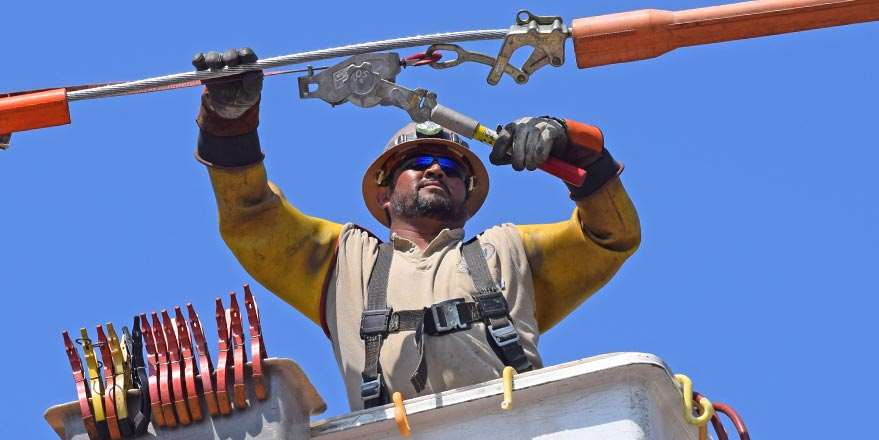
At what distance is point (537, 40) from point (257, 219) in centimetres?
260

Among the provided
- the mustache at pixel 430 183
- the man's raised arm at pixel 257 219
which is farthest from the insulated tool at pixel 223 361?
the mustache at pixel 430 183

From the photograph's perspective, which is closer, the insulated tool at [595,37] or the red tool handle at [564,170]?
the insulated tool at [595,37]

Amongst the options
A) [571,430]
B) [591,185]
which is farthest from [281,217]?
[571,430]

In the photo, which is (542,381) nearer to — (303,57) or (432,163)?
(303,57)

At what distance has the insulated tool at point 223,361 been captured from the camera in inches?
471

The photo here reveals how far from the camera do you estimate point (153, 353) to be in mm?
12188

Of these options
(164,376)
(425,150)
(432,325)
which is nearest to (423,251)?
(432,325)

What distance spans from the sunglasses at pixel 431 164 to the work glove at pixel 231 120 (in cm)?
131

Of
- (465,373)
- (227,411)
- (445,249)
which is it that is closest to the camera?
(227,411)

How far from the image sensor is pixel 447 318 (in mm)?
13320

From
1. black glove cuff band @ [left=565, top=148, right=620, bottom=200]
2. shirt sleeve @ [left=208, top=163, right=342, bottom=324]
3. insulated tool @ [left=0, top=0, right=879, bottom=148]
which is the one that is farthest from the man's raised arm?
black glove cuff band @ [left=565, top=148, right=620, bottom=200]

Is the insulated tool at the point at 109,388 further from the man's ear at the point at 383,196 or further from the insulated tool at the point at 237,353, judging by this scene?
the man's ear at the point at 383,196

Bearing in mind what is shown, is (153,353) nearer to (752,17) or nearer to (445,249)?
(445,249)

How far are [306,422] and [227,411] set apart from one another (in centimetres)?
57
